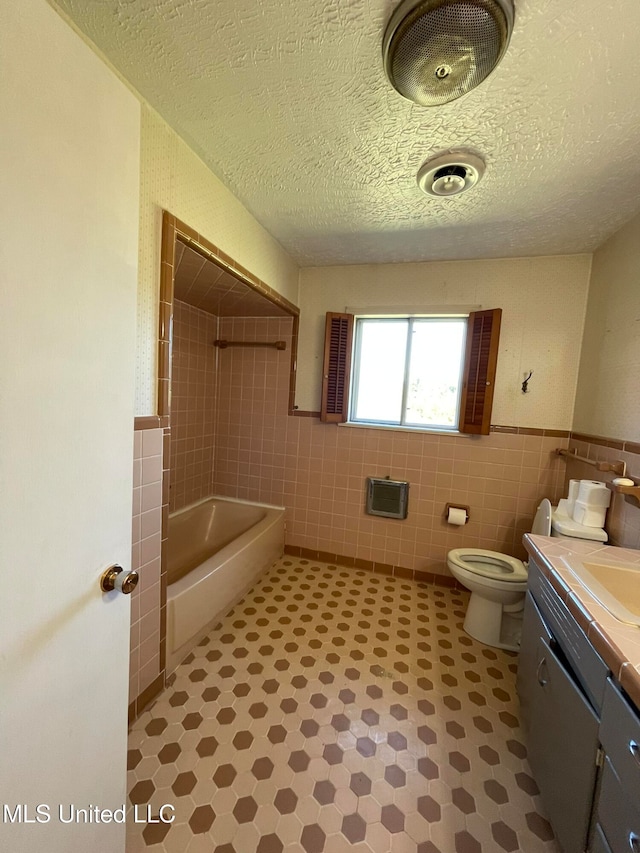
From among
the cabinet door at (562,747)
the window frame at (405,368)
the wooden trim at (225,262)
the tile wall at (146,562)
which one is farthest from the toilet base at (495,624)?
the wooden trim at (225,262)

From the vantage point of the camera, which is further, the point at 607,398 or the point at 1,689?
the point at 607,398

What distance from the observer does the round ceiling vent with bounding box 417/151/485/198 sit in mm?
1349

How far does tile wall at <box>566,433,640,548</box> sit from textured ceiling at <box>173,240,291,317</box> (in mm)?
2225

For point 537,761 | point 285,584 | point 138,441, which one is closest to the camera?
point 537,761

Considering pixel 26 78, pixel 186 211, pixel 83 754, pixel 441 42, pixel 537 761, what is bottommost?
pixel 537 761

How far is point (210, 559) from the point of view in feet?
6.63

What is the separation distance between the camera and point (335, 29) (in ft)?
2.96

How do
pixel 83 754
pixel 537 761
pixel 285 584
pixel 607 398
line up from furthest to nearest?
pixel 285 584 < pixel 607 398 < pixel 537 761 < pixel 83 754

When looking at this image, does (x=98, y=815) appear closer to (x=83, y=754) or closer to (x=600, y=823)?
(x=83, y=754)

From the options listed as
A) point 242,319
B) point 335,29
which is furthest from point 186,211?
point 242,319

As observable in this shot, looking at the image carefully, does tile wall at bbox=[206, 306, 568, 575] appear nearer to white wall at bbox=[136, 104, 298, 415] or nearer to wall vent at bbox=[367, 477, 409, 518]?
wall vent at bbox=[367, 477, 409, 518]

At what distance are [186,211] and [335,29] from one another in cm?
84

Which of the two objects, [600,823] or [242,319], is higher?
[242,319]

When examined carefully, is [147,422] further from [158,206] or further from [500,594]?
[500,594]
